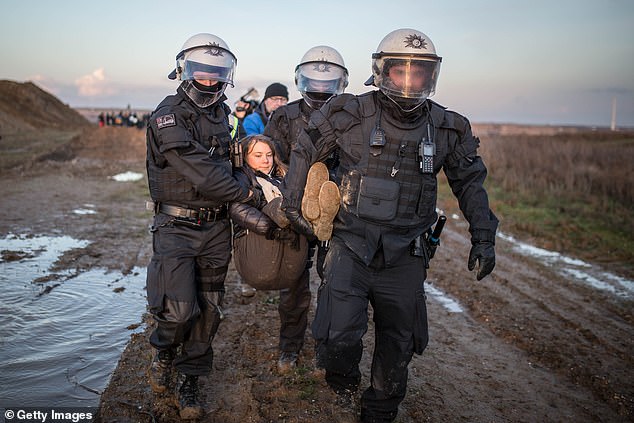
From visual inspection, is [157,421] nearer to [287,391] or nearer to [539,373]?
[287,391]

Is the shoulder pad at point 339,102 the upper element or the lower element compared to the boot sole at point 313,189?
upper

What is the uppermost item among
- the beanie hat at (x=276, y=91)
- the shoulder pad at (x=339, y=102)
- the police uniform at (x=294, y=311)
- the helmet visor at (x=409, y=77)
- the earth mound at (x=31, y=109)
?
the earth mound at (x=31, y=109)

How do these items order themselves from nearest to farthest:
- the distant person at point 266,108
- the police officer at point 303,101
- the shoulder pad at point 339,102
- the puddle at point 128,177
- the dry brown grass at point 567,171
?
the shoulder pad at point 339,102 → the police officer at point 303,101 → the distant person at point 266,108 → the dry brown grass at point 567,171 → the puddle at point 128,177

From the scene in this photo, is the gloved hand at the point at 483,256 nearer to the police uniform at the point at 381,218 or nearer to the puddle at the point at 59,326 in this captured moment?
the police uniform at the point at 381,218

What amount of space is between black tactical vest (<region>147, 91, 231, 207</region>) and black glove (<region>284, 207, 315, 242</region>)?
1.77 ft

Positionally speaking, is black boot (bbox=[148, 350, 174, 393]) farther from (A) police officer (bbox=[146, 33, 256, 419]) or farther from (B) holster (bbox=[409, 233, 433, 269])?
(B) holster (bbox=[409, 233, 433, 269])

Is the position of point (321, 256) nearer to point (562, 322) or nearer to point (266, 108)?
point (266, 108)

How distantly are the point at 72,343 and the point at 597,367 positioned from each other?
4.56m

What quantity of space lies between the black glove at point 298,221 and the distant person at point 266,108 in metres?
2.87

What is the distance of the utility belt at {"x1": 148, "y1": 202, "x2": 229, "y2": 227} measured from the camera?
12.6ft

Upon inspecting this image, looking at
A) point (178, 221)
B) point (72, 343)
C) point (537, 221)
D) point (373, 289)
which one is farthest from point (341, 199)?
point (537, 221)

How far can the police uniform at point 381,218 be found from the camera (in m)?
3.57

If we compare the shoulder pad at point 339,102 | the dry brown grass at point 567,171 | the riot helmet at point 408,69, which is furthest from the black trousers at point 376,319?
the dry brown grass at point 567,171

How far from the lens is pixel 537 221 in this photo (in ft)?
37.9
